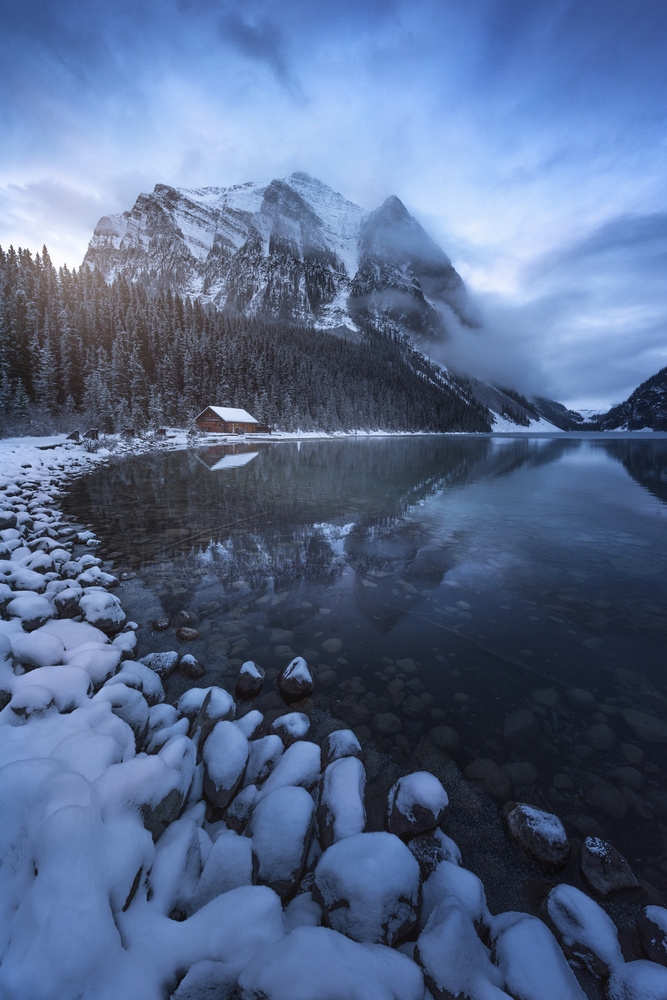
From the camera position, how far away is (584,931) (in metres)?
2.45

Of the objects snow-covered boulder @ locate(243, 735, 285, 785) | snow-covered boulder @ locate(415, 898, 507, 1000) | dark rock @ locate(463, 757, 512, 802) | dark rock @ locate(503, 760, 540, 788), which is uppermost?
snow-covered boulder @ locate(415, 898, 507, 1000)

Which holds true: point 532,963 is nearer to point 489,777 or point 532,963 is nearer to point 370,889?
point 370,889

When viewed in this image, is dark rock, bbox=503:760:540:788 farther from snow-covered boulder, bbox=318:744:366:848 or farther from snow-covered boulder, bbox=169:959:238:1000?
snow-covered boulder, bbox=169:959:238:1000

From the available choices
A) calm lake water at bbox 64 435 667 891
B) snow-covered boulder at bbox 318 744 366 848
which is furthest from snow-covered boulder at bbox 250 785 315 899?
calm lake water at bbox 64 435 667 891

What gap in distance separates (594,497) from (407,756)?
20868mm

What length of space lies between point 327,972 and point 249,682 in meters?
3.07

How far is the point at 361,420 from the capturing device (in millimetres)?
98625

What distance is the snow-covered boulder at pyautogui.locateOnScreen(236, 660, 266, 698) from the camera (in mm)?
4766

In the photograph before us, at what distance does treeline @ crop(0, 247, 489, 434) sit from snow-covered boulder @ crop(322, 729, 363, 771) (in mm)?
45683

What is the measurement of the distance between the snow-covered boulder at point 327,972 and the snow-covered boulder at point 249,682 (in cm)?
281

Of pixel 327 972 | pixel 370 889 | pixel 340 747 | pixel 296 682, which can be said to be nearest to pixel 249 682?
pixel 296 682

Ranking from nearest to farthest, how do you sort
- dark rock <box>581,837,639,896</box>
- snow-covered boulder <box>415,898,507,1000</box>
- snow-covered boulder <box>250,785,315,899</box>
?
snow-covered boulder <box>415,898,507,1000</box> < snow-covered boulder <box>250,785,315,899</box> < dark rock <box>581,837,639,896</box>

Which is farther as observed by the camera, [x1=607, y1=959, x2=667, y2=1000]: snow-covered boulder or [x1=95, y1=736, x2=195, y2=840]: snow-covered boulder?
[x1=95, y1=736, x2=195, y2=840]: snow-covered boulder

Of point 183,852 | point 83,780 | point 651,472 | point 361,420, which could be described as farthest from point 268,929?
point 361,420
